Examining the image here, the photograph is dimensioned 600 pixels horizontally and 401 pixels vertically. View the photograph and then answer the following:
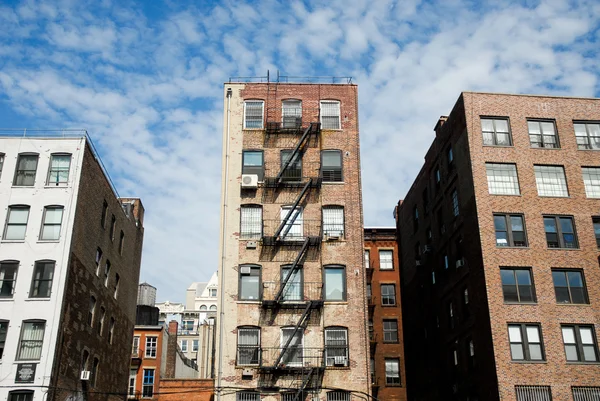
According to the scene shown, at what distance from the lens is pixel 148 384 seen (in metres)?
69.4

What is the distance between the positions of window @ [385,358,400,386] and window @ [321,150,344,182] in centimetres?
2320

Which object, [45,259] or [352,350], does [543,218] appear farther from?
[45,259]

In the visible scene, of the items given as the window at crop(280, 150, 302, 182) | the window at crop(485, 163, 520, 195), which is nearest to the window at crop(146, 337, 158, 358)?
A: the window at crop(280, 150, 302, 182)

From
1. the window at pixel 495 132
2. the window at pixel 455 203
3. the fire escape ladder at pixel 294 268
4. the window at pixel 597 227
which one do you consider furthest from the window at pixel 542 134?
the fire escape ladder at pixel 294 268

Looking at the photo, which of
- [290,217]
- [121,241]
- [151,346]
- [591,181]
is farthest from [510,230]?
[151,346]

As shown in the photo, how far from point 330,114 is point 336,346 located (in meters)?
15.6

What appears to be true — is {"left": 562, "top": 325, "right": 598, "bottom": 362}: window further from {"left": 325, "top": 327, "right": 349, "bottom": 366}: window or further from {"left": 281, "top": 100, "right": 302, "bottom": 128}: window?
{"left": 281, "top": 100, "right": 302, "bottom": 128}: window

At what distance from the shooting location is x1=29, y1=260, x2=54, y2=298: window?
37688 millimetres

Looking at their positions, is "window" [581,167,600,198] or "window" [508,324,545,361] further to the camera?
"window" [581,167,600,198]

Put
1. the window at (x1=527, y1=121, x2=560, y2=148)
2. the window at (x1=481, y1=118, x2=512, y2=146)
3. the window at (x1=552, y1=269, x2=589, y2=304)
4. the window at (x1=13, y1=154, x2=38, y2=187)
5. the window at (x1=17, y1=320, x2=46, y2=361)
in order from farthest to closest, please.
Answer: the window at (x1=527, y1=121, x2=560, y2=148)
the window at (x1=481, y1=118, x2=512, y2=146)
the window at (x1=13, y1=154, x2=38, y2=187)
the window at (x1=552, y1=269, x2=589, y2=304)
the window at (x1=17, y1=320, x2=46, y2=361)

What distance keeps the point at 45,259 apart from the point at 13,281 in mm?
2116

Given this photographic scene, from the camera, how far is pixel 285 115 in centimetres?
4459

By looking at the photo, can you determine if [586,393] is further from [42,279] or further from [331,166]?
[42,279]

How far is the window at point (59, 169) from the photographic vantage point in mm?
40781
